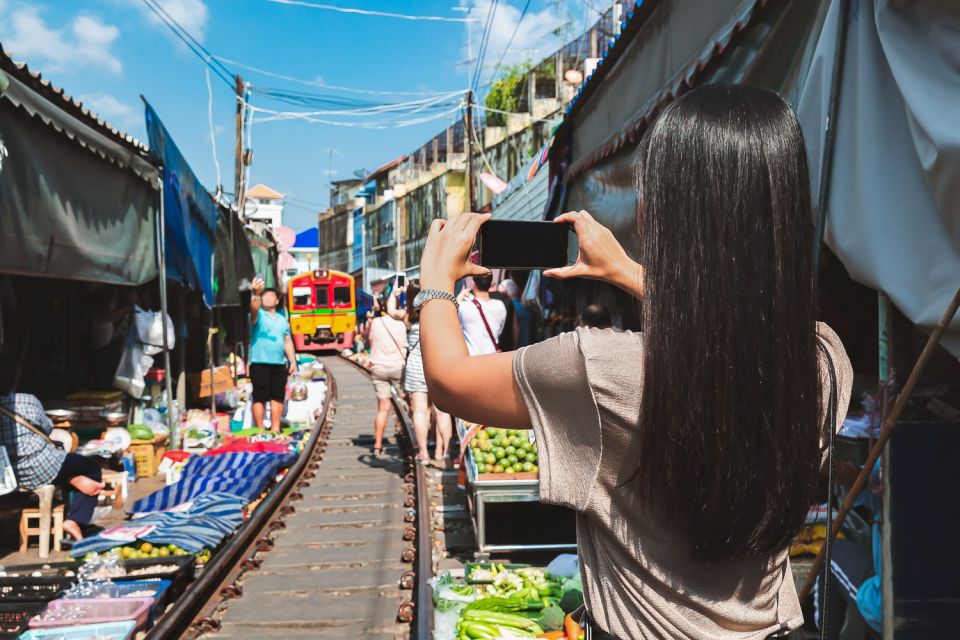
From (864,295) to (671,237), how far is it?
169 inches

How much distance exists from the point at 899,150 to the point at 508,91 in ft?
110

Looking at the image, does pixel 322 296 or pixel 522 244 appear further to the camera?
pixel 322 296

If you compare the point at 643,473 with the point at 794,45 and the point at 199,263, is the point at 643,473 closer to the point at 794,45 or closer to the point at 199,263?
the point at 794,45

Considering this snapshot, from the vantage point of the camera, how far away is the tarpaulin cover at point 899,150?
87.4 inches

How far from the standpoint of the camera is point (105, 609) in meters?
4.45

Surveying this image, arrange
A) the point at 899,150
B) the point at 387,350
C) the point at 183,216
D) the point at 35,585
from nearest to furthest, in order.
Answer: the point at 899,150
the point at 35,585
the point at 183,216
the point at 387,350

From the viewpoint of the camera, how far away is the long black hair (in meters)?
1.17

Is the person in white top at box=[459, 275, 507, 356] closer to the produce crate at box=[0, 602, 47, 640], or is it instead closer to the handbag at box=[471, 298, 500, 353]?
the handbag at box=[471, 298, 500, 353]

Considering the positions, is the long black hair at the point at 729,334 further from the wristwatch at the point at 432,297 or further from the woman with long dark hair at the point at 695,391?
the wristwatch at the point at 432,297

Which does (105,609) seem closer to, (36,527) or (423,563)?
(423,563)

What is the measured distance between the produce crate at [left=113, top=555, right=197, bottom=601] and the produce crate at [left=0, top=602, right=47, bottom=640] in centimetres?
67

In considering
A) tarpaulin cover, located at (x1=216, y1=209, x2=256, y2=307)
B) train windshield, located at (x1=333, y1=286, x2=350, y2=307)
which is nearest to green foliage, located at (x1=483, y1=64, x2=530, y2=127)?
train windshield, located at (x1=333, y1=286, x2=350, y2=307)

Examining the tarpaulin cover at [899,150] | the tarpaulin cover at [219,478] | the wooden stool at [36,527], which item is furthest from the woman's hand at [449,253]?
the tarpaulin cover at [219,478]

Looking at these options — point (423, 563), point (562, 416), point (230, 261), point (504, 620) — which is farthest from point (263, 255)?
point (562, 416)
